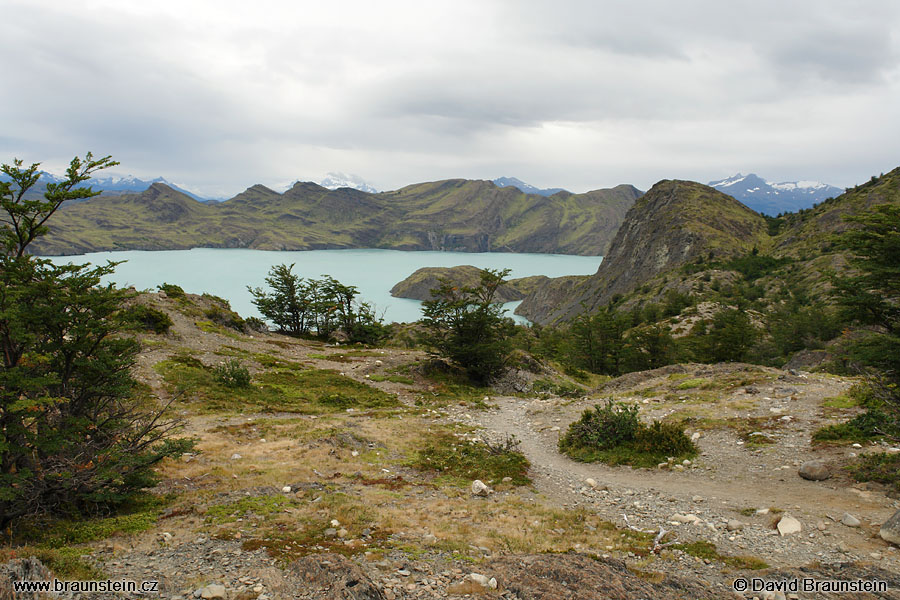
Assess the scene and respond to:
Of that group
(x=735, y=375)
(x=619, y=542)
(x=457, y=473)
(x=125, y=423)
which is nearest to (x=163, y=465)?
(x=125, y=423)

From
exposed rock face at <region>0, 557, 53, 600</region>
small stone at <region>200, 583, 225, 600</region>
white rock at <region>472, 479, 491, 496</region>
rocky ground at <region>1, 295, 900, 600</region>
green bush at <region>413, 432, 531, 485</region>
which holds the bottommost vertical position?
green bush at <region>413, 432, 531, 485</region>

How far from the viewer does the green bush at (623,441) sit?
1428 centimetres

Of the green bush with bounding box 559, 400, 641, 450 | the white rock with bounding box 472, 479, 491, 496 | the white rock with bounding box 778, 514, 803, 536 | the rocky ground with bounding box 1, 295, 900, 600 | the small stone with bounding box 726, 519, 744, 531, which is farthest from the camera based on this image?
the green bush with bounding box 559, 400, 641, 450

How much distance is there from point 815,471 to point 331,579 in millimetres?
11933

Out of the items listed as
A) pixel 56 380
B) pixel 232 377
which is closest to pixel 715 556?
pixel 56 380

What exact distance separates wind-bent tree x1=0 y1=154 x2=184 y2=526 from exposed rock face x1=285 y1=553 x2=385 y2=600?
Answer: 4890 millimetres

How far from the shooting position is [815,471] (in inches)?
432

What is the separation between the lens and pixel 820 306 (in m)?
51.9

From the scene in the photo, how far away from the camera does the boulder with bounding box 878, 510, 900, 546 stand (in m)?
7.38

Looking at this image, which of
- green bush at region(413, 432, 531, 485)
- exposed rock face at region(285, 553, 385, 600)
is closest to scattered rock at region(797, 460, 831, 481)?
green bush at region(413, 432, 531, 485)

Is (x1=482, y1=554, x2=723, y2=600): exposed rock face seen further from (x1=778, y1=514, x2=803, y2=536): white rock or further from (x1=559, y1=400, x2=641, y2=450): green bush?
(x1=559, y1=400, x2=641, y2=450): green bush

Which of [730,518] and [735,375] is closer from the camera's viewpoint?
[730,518]

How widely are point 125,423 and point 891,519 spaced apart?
50.7 ft

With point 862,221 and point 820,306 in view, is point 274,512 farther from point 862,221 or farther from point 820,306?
point 820,306
